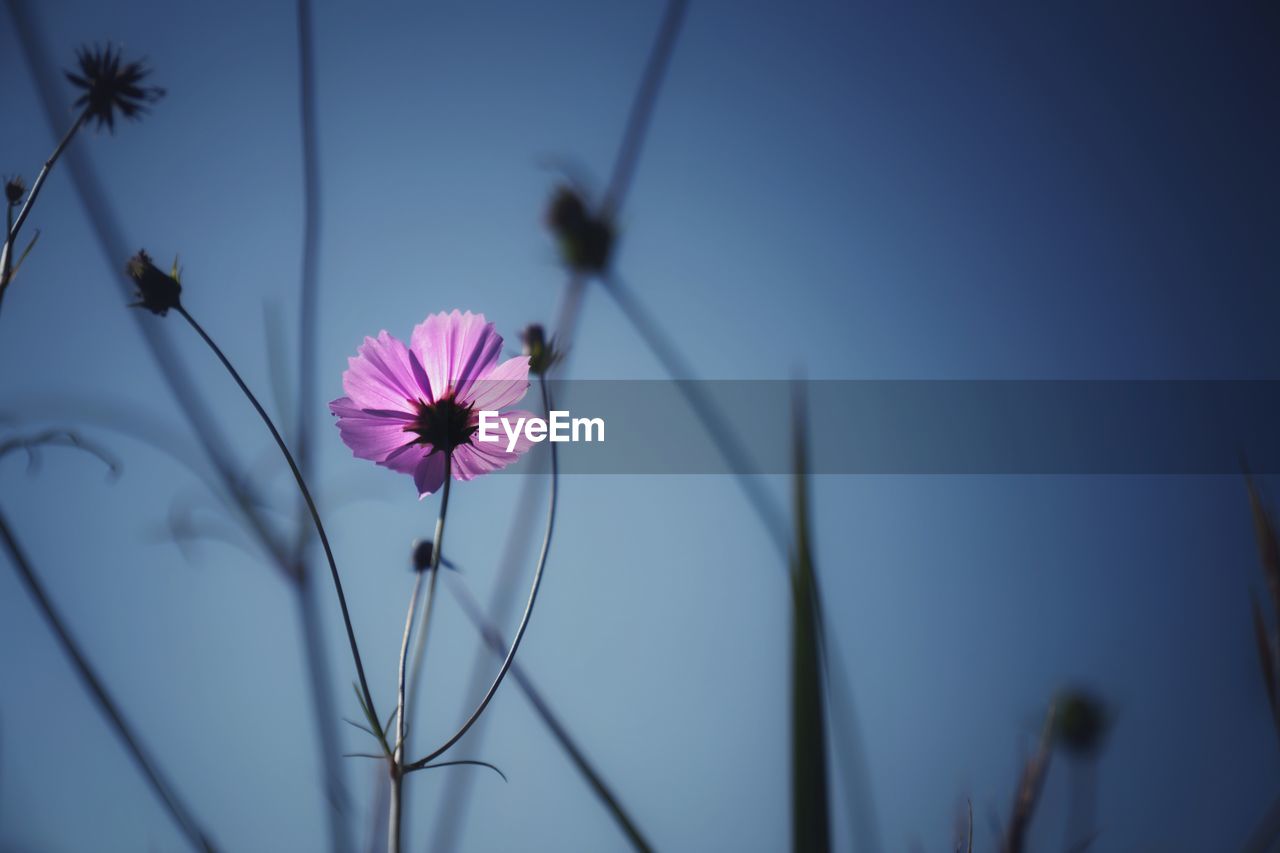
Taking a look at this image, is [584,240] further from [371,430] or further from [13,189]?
[13,189]

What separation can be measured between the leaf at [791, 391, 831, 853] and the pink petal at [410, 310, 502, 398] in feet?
1.01

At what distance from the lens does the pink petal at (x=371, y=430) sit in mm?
450

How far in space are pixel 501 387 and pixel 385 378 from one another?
8 cm

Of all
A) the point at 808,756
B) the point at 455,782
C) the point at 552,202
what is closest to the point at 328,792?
the point at 455,782

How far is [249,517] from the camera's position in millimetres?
368

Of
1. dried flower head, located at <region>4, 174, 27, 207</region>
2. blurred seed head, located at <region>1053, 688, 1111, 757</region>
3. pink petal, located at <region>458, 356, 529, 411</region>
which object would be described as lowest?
blurred seed head, located at <region>1053, 688, 1111, 757</region>

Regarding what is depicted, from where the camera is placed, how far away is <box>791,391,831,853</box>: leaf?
183mm

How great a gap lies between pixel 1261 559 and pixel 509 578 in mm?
344

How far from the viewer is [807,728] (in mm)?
186

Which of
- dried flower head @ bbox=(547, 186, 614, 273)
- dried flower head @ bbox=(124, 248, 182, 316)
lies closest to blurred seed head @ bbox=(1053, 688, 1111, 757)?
dried flower head @ bbox=(547, 186, 614, 273)

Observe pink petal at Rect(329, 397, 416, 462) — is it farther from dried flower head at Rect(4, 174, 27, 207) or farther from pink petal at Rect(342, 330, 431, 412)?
dried flower head at Rect(4, 174, 27, 207)

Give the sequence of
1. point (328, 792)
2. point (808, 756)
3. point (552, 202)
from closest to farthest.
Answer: point (808, 756), point (328, 792), point (552, 202)

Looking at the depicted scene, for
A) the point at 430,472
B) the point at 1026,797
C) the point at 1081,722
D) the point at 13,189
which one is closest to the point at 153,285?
the point at 13,189

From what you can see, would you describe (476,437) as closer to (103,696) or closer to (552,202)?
(103,696)
